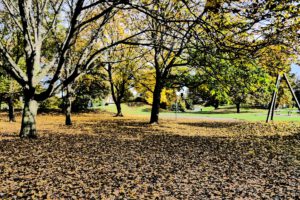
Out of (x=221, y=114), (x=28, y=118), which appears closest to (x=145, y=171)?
(x=28, y=118)

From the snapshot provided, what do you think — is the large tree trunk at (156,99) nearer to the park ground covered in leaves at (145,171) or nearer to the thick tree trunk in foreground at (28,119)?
the park ground covered in leaves at (145,171)

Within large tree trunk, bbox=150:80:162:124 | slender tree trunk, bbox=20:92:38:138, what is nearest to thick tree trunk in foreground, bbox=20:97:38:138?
slender tree trunk, bbox=20:92:38:138

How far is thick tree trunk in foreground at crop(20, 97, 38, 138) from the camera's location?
13.8 m

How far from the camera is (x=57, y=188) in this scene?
643cm

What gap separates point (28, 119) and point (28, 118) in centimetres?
7

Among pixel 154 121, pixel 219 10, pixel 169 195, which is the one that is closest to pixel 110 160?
pixel 169 195

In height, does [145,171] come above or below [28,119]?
below

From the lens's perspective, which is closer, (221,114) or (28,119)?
(28,119)

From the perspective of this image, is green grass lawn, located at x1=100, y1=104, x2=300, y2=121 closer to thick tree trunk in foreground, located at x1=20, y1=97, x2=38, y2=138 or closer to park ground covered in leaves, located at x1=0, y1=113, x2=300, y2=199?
park ground covered in leaves, located at x1=0, y1=113, x2=300, y2=199

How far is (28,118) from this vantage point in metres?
13.8

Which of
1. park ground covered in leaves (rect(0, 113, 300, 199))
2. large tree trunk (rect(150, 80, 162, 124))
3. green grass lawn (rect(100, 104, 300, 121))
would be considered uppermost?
large tree trunk (rect(150, 80, 162, 124))

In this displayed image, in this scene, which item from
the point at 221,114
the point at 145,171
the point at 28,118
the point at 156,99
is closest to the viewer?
the point at 145,171

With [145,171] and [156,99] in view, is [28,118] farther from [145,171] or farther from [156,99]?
[156,99]

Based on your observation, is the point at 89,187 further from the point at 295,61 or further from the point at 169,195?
the point at 295,61
